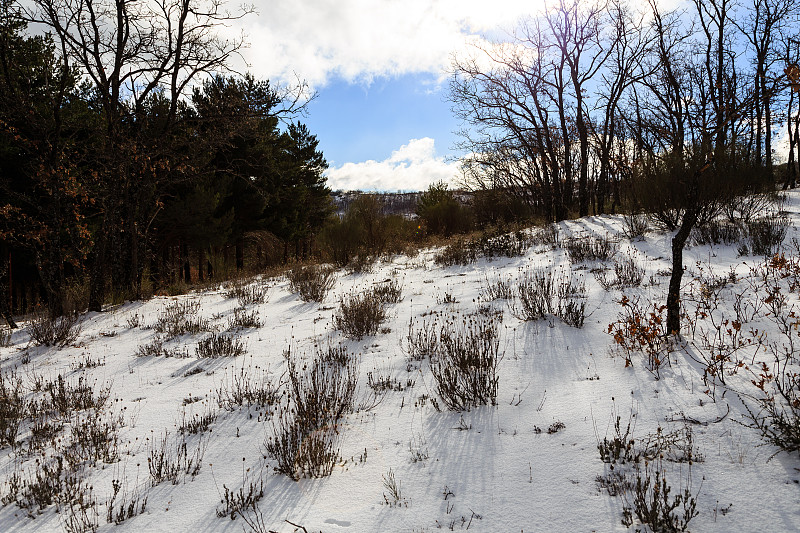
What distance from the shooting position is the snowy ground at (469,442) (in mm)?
2043

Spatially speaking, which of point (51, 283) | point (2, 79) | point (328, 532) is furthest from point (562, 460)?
point (2, 79)

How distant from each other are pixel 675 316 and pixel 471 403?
2.11 m

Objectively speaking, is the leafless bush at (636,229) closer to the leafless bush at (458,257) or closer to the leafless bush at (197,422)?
the leafless bush at (458,257)

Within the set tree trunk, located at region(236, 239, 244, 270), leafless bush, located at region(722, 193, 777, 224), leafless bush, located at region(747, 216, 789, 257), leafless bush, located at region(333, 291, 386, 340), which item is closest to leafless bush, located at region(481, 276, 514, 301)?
leafless bush, located at region(333, 291, 386, 340)

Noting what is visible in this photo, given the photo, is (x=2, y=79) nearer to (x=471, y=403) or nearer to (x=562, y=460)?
(x=471, y=403)

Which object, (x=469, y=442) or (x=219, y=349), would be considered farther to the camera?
(x=219, y=349)

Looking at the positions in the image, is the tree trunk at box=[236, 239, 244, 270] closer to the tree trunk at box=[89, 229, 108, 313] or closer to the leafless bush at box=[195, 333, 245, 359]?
the tree trunk at box=[89, 229, 108, 313]

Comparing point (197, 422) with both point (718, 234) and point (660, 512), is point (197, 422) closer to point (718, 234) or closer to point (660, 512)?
Result: point (660, 512)

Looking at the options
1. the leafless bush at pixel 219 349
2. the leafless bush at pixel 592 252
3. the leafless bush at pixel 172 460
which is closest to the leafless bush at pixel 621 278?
the leafless bush at pixel 592 252

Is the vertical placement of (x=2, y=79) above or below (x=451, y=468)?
above

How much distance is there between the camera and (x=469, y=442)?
2.74 meters

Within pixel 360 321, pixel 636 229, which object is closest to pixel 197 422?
pixel 360 321

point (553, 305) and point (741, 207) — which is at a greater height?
point (741, 207)

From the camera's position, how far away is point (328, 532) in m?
2.01
